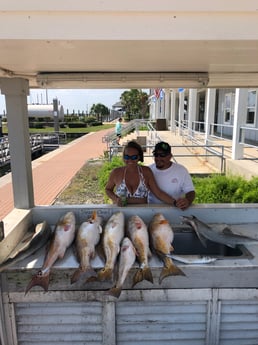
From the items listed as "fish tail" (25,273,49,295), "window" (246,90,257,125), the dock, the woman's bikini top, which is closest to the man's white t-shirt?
the woman's bikini top

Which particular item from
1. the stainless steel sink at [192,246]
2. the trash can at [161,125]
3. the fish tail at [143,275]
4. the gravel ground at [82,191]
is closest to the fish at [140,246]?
the fish tail at [143,275]

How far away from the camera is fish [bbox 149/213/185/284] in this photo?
2.10m

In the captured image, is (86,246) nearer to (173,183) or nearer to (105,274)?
(105,274)

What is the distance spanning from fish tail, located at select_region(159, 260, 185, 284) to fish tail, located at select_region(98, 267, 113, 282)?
0.35 meters

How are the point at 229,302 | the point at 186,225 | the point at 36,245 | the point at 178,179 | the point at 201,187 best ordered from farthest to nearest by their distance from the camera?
1. the point at 201,187
2. the point at 178,179
3. the point at 186,225
4. the point at 36,245
5. the point at 229,302

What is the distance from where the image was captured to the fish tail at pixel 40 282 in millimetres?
2018

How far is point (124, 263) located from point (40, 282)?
57 cm

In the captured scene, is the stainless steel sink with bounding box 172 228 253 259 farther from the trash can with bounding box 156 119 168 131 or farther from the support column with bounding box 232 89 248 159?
the trash can with bounding box 156 119 168 131

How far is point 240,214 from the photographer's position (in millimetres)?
3039

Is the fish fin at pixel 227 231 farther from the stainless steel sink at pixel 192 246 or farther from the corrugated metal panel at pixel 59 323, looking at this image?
the corrugated metal panel at pixel 59 323

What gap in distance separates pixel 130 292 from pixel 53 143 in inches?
978

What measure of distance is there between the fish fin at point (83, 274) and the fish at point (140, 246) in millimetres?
292
